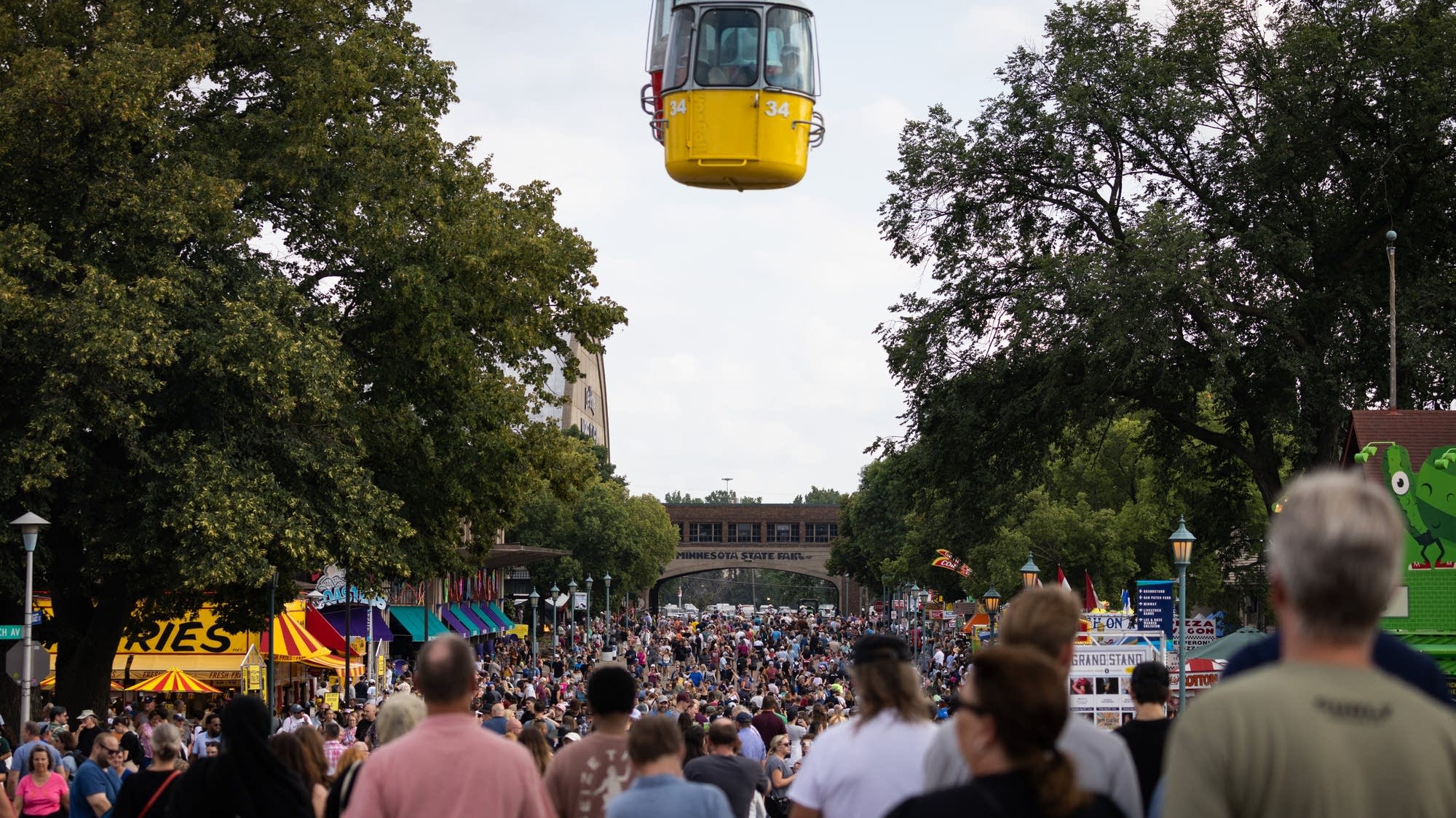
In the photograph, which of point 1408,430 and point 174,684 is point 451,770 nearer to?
point 1408,430

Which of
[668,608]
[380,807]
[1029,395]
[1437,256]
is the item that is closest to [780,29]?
[380,807]

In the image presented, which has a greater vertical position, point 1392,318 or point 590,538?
point 1392,318

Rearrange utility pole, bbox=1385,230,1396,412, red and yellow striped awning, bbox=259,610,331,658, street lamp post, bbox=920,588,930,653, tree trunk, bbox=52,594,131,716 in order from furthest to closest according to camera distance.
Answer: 1. street lamp post, bbox=920,588,930,653
2. red and yellow striped awning, bbox=259,610,331,658
3. tree trunk, bbox=52,594,131,716
4. utility pole, bbox=1385,230,1396,412

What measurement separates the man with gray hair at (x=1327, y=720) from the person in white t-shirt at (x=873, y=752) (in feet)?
8.43

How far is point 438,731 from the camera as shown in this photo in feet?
17.2

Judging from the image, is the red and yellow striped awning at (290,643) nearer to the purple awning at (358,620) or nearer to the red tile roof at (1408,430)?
the purple awning at (358,620)

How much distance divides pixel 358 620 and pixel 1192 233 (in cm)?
2441

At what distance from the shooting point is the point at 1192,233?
29766 millimetres

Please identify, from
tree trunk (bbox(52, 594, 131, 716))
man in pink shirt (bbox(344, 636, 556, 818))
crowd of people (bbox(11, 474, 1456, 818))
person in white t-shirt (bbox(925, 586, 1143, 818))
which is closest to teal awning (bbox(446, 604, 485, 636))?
tree trunk (bbox(52, 594, 131, 716))

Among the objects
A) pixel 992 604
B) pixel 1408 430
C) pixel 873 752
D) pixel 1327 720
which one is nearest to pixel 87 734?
pixel 873 752

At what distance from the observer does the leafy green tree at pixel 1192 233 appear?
30.0 m

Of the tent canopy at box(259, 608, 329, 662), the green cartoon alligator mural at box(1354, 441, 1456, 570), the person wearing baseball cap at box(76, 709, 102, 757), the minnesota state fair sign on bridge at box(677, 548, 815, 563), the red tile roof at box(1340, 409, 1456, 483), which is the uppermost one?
the minnesota state fair sign on bridge at box(677, 548, 815, 563)

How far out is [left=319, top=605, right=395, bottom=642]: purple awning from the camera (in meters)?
42.8

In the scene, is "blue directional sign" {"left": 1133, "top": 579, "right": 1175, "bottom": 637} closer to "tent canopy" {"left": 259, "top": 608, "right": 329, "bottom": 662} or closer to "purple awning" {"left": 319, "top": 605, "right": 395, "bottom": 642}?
"tent canopy" {"left": 259, "top": 608, "right": 329, "bottom": 662}
